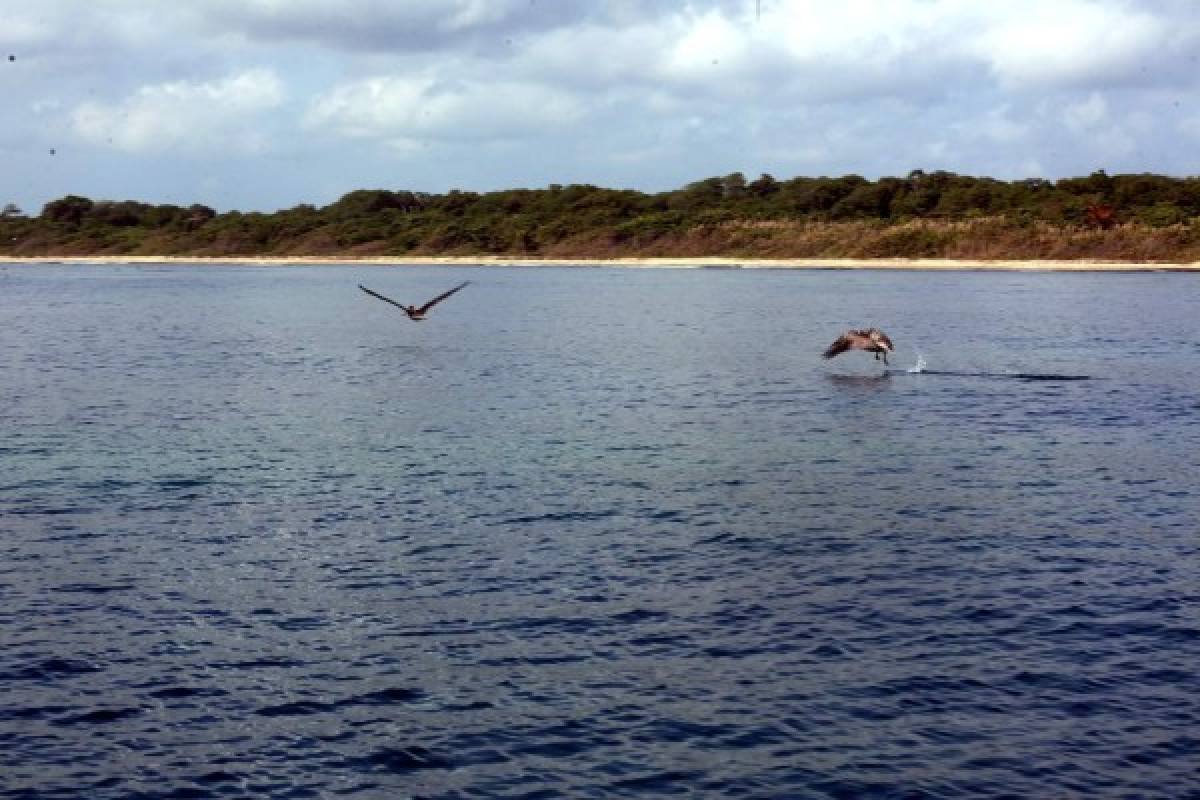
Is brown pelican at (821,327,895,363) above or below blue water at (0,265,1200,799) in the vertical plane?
above

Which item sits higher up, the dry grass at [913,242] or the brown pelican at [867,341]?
the dry grass at [913,242]

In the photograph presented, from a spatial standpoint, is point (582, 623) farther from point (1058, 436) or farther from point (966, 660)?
point (1058, 436)

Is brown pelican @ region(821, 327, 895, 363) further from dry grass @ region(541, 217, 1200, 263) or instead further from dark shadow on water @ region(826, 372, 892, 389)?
dry grass @ region(541, 217, 1200, 263)

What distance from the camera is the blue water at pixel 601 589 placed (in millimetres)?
15344

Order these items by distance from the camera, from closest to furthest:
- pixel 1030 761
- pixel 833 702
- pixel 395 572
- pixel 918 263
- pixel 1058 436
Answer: pixel 1030 761 < pixel 833 702 < pixel 395 572 < pixel 1058 436 < pixel 918 263

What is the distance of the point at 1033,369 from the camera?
2259 inches

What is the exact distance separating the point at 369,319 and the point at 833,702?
8181 centimetres

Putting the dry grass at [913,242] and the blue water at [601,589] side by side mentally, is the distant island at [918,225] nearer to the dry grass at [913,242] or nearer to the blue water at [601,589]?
the dry grass at [913,242]

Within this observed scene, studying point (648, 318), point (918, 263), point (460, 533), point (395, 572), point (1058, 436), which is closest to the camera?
point (395, 572)

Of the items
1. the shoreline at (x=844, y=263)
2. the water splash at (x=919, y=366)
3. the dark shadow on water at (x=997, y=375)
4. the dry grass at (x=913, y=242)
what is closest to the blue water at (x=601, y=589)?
the dark shadow on water at (x=997, y=375)

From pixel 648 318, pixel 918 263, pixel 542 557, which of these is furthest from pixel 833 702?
pixel 918 263

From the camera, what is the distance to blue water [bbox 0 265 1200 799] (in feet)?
50.3

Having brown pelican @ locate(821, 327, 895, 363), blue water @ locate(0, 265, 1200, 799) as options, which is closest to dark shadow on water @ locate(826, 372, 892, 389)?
blue water @ locate(0, 265, 1200, 799)

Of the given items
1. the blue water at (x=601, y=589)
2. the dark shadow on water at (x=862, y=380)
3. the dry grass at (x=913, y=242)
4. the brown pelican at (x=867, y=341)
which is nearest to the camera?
the blue water at (x=601, y=589)
